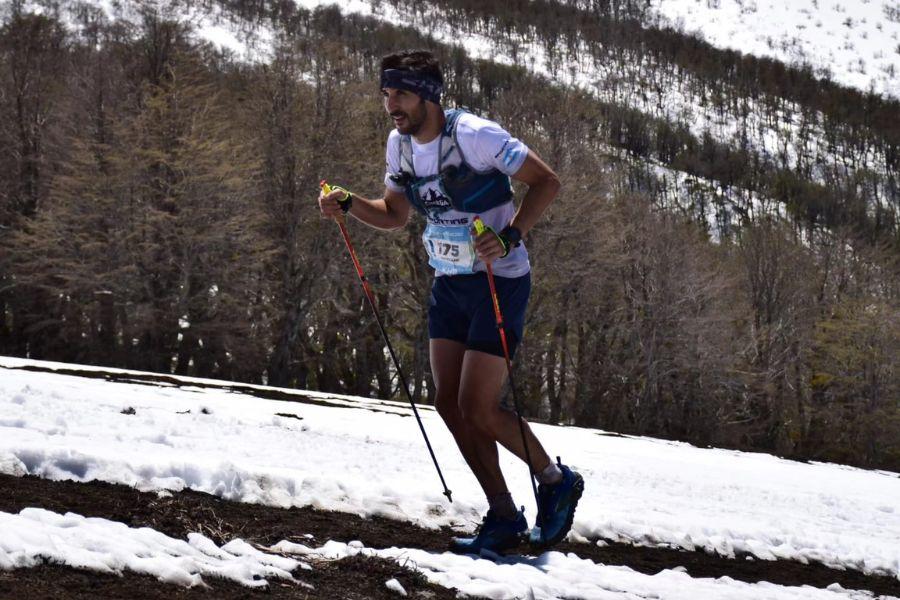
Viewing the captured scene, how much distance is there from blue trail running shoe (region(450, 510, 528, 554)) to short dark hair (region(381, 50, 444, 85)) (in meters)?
2.45

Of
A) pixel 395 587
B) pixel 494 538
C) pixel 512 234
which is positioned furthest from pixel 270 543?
pixel 512 234

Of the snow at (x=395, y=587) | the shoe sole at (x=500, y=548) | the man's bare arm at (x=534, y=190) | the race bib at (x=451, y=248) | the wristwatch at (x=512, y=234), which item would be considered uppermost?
the man's bare arm at (x=534, y=190)

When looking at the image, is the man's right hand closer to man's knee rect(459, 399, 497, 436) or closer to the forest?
man's knee rect(459, 399, 497, 436)

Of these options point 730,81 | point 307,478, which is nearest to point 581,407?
point 307,478

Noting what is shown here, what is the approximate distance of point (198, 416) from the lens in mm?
10281

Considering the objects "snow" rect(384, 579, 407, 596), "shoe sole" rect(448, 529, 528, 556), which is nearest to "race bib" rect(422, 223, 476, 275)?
"shoe sole" rect(448, 529, 528, 556)

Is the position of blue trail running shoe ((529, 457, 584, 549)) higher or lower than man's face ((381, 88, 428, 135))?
lower

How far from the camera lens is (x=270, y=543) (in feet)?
15.4

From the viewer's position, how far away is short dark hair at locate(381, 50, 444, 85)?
541cm

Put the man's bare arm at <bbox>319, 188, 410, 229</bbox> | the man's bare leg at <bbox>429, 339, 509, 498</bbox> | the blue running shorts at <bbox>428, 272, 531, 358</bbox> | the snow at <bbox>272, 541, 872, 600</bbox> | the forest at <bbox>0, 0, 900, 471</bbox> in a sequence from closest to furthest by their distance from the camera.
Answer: the snow at <bbox>272, 541, 872, 600</bbox> < the blue running shorts at <bbox>428, 272, 531, 358</bbox> < the man's bare leg at <bbox>429, 339, 509, 498</bbox> < the man's bare arm at <bbox>319, 188, 410, 229</bbox> < the forest at <bbox>0, 0, 900, 471</bbox>

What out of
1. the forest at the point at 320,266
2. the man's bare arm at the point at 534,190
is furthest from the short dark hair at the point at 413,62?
the forest at the point at 320,266

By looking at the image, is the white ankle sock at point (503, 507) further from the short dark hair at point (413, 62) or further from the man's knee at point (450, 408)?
the short dark hair at point (413, 62)

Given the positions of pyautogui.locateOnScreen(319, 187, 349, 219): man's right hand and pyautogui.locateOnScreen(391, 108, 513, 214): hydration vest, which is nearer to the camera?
pyautogui.locateOnScreen(391, 108, 513, 214): hydration vest

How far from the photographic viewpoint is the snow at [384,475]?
5.82 meters
